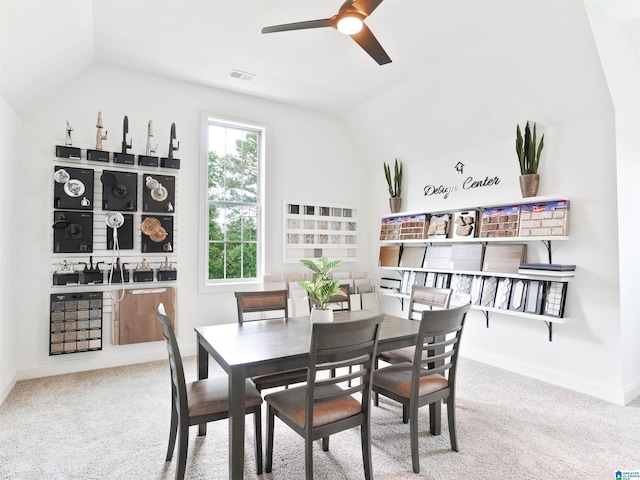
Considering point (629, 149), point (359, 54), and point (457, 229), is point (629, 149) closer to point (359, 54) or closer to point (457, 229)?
point (457, 229)

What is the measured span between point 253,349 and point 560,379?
10.4ft

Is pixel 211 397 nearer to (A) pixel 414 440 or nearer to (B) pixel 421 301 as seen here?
(A) pixel 414 440

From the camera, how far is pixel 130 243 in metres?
4.10

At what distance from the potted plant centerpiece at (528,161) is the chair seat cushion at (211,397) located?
3.29 meters

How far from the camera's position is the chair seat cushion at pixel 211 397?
80.2 inches

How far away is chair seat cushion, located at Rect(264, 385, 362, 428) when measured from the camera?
1.95 metres

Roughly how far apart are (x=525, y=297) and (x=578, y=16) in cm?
250

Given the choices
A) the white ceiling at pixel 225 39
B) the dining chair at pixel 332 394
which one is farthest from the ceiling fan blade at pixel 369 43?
the dining chair at pixel 332 394

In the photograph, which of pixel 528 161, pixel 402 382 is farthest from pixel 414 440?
pixel 528 161

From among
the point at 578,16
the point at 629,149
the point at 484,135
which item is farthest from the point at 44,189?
the point at 629,149

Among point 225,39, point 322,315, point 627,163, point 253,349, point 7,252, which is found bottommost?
point 253,349

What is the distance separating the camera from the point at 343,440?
2557mm

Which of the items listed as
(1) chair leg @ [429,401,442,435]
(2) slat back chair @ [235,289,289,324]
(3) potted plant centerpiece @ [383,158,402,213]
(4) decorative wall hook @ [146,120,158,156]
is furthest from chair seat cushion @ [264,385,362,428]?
(3) potted plant centerpiece @ [383,158,402,213]

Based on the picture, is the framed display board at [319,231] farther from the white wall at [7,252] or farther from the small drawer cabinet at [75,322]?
the white wall at [7,252]
